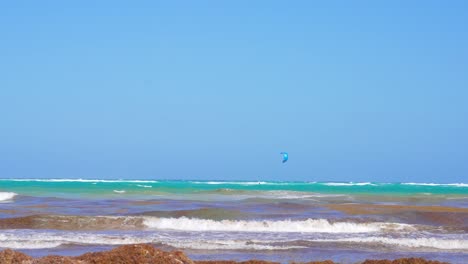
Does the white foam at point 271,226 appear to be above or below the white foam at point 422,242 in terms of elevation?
above

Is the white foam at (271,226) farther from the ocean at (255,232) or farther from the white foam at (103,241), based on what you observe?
the white foam at (103,241)

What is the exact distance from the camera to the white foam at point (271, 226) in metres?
22.5

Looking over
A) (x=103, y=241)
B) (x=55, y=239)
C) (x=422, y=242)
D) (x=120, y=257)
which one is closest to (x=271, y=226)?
(x=422, y=242)

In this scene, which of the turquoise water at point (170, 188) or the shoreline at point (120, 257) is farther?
the turquoise water at point (170, 188)

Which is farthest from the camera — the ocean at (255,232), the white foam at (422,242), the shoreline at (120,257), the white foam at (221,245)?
the white foam at (422,242)

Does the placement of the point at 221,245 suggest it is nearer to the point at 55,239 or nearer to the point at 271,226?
the point at 55,239

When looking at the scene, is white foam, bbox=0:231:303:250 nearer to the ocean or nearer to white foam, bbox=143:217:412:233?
the ocean

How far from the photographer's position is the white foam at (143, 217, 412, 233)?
22.5 metres

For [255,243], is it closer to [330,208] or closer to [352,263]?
[352,263]

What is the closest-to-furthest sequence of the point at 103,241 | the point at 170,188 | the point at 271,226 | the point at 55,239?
1. the point at 103,241
2. the point at 55,239
3. the point at 271,226
4. the point at 170,188

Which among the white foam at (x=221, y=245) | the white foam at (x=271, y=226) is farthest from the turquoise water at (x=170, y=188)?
the white foam at (x=221, y=245)

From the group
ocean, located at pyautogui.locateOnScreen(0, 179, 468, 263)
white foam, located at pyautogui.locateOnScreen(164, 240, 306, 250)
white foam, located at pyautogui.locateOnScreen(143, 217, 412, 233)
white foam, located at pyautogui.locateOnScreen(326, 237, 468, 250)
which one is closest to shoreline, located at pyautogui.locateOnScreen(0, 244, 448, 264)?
ocean, located at pyautogui.locateOnScreen(0, 179, 468, 263)

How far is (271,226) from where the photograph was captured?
22.6m

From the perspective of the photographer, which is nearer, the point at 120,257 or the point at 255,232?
the point at 120,257
